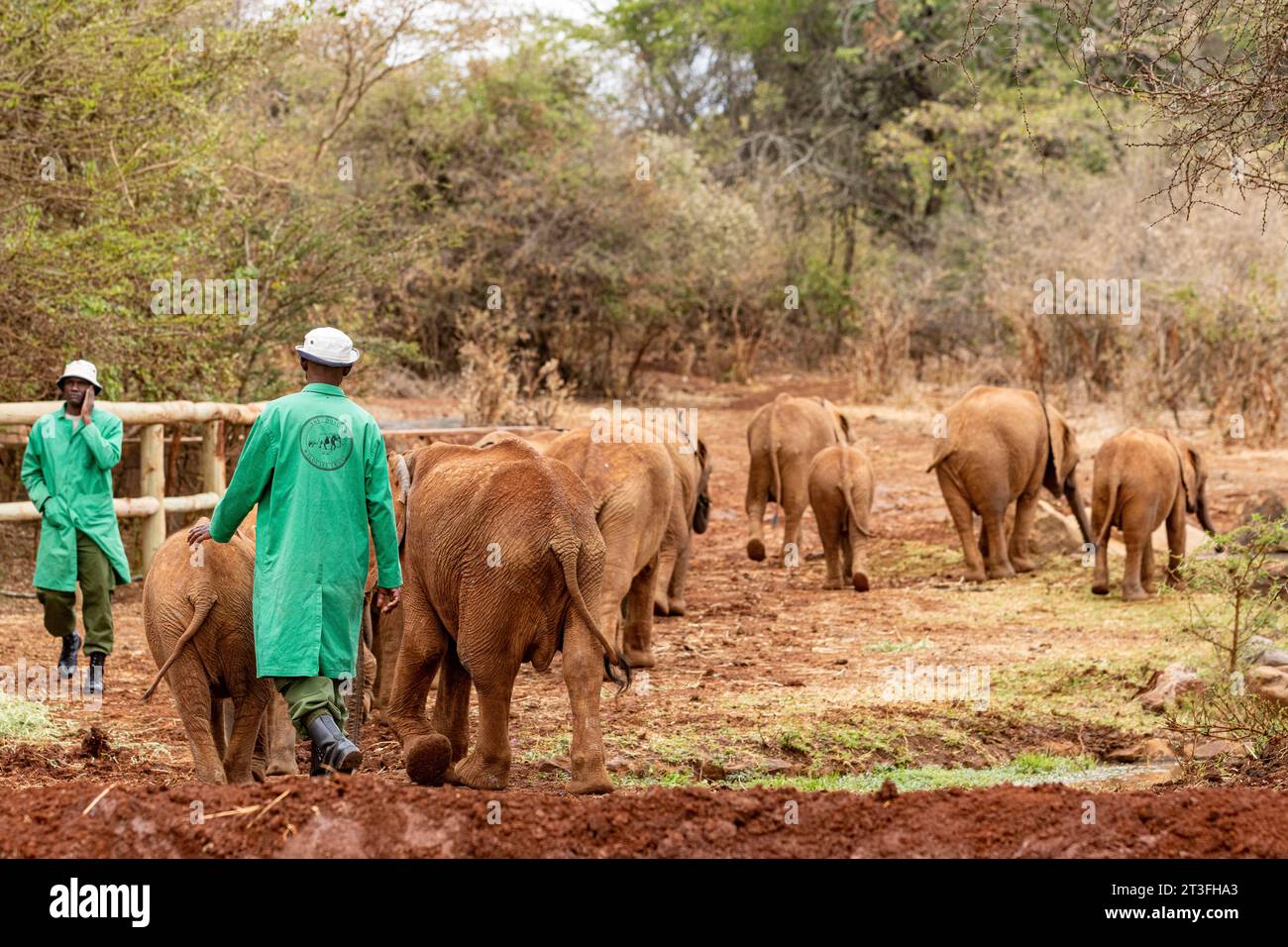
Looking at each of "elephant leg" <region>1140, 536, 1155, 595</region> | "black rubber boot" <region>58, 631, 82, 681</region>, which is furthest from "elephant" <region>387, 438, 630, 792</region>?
"elephant leg" <region>1140, 536, 1155, 595</region>

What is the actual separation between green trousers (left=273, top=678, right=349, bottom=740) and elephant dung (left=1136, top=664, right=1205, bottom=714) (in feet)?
17.4

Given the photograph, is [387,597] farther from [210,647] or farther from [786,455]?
[786,455]

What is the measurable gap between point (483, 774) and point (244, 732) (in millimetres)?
1035

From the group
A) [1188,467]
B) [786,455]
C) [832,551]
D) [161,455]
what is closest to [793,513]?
[786,455]

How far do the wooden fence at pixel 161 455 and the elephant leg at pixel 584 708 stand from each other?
686 centimetres

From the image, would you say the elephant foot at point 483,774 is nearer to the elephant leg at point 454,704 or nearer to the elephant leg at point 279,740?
the elephant leg at point 454,704

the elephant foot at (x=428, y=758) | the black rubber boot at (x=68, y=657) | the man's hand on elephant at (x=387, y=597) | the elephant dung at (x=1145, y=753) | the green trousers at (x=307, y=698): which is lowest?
the elephant dung at (x=1145, y=753)

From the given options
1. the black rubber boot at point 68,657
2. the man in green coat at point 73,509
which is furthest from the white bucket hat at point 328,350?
the black rubber boot at point 68,657

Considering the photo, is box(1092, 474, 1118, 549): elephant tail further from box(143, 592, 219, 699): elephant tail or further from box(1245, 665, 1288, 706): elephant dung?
box(143, 592, 219, 699): elephant tail

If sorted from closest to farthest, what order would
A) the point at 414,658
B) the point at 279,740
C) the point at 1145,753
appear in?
the point at 414,658 → the point at 279,740 → the point at 1145,753

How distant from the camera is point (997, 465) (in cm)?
1401

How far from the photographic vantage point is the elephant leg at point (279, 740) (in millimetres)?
7080

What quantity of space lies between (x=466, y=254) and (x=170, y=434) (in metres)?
13.9

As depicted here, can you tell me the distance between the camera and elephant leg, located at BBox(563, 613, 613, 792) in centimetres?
634
